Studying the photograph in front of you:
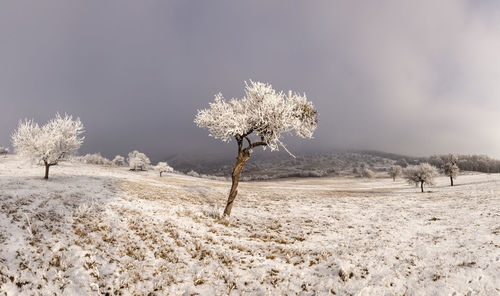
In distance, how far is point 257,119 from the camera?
19109 mm

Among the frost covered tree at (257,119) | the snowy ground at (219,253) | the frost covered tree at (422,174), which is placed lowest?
the snowy ground at (219,253)

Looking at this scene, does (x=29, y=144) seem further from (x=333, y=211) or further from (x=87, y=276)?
(x=333, y=211)

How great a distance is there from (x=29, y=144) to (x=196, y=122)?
24.8m

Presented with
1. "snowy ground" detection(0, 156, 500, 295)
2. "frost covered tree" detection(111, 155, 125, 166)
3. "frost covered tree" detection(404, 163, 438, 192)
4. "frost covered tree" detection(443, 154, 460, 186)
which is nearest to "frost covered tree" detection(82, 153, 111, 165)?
"frost covered tree" detection(111, 155, 125, 166)

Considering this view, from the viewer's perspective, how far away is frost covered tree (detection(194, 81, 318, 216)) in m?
18.6

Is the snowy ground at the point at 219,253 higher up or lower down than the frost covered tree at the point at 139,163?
lower down

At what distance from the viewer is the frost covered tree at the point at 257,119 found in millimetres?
18609

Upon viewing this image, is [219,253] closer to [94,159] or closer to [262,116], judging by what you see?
[262,116]

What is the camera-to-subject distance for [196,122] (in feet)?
70.2

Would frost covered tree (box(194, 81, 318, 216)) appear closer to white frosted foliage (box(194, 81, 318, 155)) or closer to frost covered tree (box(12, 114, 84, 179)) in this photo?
white frosted foliage (box(194, 81, 318, 155))

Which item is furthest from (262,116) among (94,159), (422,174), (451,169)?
(94,159)

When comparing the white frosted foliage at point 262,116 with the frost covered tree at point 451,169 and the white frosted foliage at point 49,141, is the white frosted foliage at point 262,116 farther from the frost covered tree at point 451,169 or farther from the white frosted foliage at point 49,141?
Answer: the frost covered tree at point 451,169

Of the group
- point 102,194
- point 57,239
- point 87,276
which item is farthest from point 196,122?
point 87,276

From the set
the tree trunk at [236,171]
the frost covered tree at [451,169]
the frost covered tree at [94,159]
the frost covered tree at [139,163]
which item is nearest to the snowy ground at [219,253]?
the tree trunk at [236,171]
